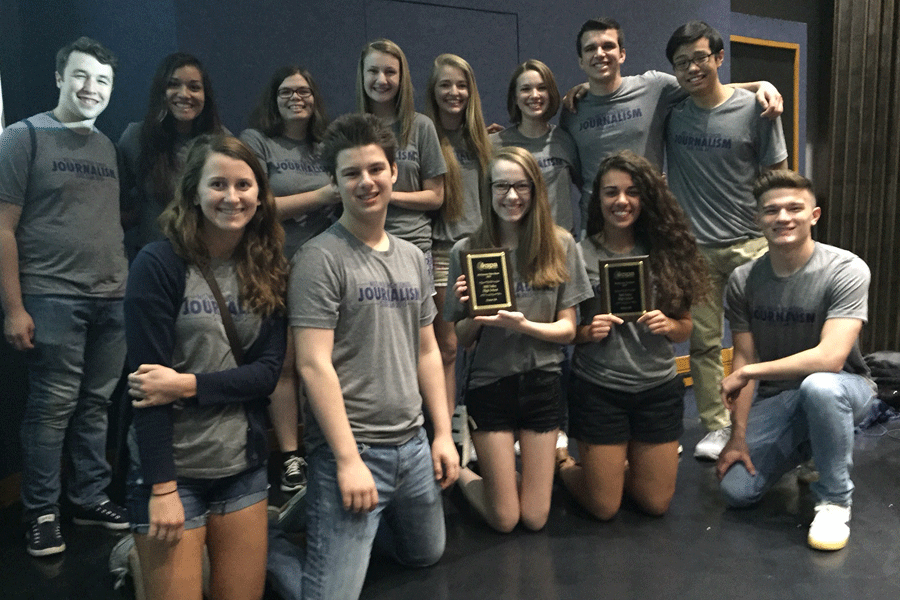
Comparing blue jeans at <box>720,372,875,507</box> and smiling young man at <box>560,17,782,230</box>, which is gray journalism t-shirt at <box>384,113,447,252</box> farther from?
blue jeans at <box>720,372,875,507</box>

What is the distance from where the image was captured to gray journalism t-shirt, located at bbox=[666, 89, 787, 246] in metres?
3.60

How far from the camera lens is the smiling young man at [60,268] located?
2.85 m

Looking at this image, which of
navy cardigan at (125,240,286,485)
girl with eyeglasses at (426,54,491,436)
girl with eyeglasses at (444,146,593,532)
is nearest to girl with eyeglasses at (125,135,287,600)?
navy cardigan at (125,240,286,485)

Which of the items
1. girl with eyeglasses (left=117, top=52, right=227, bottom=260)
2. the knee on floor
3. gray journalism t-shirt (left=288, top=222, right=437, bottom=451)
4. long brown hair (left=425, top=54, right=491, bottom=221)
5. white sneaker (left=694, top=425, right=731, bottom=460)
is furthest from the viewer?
white sneaker (left=694, top=425, right=731, bottom=460)

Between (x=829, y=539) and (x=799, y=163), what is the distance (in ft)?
14.3

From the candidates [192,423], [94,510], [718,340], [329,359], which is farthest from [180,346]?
[718,340]

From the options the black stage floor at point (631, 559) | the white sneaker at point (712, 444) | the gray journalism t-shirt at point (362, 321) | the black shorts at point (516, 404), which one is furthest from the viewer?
the white sneaker at point (712, 444)

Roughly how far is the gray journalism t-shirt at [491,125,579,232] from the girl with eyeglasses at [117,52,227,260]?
143 cm

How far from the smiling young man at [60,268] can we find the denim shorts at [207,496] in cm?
103

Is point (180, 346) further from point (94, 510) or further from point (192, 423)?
point (94, 510)

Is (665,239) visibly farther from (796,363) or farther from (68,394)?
(68,394)

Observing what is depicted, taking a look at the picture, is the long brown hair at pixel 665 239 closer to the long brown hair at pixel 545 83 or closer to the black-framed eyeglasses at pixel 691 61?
the long brown hair at pixel 545 83

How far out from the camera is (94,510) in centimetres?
308

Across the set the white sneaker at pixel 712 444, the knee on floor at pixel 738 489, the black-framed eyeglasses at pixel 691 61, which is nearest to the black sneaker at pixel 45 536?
the knee on floor at pixel 738 489
